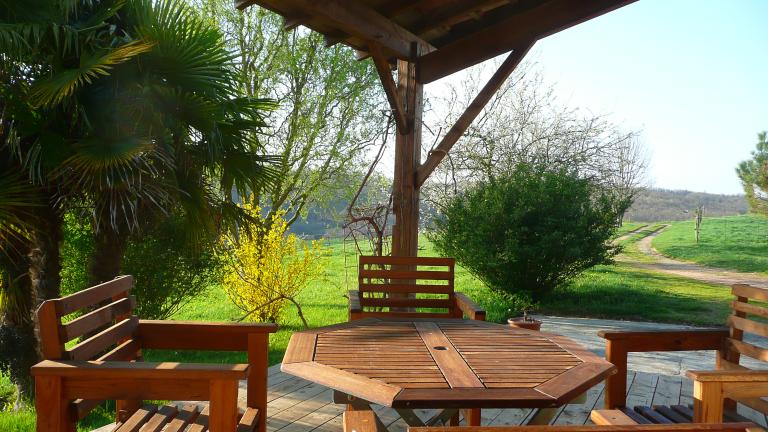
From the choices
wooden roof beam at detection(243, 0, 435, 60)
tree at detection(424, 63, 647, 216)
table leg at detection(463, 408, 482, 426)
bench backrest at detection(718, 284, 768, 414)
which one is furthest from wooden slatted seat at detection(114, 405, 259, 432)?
tree at detection(424, 63, 647, 216)

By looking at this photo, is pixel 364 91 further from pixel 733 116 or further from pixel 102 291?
pixel 733 116

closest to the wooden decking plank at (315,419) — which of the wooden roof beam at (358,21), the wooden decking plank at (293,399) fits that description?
the wooden decking plank at (293,399)

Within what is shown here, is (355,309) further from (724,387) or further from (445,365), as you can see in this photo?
(724,387)

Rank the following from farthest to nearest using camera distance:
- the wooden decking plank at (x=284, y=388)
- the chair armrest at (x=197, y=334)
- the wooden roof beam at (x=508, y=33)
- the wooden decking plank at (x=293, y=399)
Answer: the wooden roof beam at (x=508, y=33), the wooden decking plank at (x=284, y=388), the wooden decking plank at (x=293, y=399), the chair armrest at (x=197, y=334)

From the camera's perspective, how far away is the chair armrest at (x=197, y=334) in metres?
2.30

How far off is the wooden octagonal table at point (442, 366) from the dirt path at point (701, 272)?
10552 millimetres

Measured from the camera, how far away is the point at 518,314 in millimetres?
6965

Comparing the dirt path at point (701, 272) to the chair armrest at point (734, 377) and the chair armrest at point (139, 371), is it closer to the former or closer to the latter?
the chair armrest at point (734, 377)

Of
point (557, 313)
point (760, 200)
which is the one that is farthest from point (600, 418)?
point (760, 200)

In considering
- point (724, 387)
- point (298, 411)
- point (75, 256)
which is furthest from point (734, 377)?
point (75, 256)

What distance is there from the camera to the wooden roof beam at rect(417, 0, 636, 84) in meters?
3.97

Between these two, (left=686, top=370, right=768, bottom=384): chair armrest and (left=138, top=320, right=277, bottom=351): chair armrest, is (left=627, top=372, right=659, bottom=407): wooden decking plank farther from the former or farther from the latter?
(left=138, top=320, right=277, bottom=351): chair armrest

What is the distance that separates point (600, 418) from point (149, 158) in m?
2.94

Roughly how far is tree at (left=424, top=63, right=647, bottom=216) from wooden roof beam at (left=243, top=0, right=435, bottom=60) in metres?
6.94
